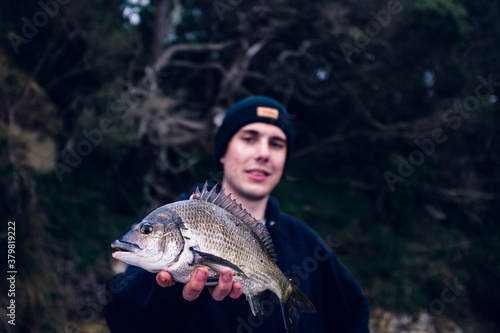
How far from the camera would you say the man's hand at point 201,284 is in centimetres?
162

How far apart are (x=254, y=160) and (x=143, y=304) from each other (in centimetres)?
127

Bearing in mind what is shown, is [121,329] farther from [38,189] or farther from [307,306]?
[38,189]

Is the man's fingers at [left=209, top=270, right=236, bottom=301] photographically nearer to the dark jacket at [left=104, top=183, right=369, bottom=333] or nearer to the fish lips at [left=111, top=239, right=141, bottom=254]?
the dark jacket at [left=104, top=183, right=369, bottom=333]

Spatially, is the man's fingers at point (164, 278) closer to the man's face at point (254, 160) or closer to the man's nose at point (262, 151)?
the man's face at point (254, 160)

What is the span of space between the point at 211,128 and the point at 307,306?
7.42 meters

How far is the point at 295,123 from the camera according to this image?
11.7 meters

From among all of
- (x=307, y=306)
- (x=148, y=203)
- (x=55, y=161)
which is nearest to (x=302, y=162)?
(x=148, y=203)

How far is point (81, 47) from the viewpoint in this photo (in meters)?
7.83

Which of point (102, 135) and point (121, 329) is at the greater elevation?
point (102, 135)

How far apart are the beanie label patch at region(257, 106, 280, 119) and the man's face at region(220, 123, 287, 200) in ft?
0.25
